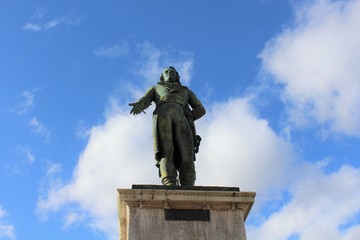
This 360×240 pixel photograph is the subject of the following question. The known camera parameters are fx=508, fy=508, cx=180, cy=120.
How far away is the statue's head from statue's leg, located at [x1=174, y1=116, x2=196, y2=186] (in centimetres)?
114

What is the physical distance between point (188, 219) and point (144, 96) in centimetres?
311

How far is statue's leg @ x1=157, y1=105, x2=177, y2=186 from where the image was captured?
9.59 m

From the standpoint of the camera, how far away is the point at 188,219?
27.9 feet

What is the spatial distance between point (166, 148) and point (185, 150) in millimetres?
379

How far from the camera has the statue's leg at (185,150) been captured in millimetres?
9789

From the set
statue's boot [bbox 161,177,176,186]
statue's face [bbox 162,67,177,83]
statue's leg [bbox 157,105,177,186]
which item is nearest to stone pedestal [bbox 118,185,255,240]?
statue's boot [bbox 161,177,176,186]

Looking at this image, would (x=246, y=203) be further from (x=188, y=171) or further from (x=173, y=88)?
(x=173, y=88)

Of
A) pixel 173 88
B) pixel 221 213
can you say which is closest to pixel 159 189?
pixel 221 213

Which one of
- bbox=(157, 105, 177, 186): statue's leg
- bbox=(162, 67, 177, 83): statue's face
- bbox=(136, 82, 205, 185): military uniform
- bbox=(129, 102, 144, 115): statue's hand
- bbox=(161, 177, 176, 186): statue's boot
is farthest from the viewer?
bbox=(162, 67, 177, 83): statue's face

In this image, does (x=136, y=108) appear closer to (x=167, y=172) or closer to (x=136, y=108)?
(x=136, y=108)

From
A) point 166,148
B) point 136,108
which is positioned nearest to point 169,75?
point 136,108

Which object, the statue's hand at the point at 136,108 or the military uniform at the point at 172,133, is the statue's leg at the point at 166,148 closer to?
the military uniform at the point at 172,133

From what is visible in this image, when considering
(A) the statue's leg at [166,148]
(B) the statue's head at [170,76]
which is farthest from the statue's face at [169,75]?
(A) the statue's leg at [166,148]

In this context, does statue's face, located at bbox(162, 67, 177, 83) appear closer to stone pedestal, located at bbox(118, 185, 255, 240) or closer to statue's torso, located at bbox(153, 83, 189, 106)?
statue's torso, located at bbox(153, 83, 189, 106)
